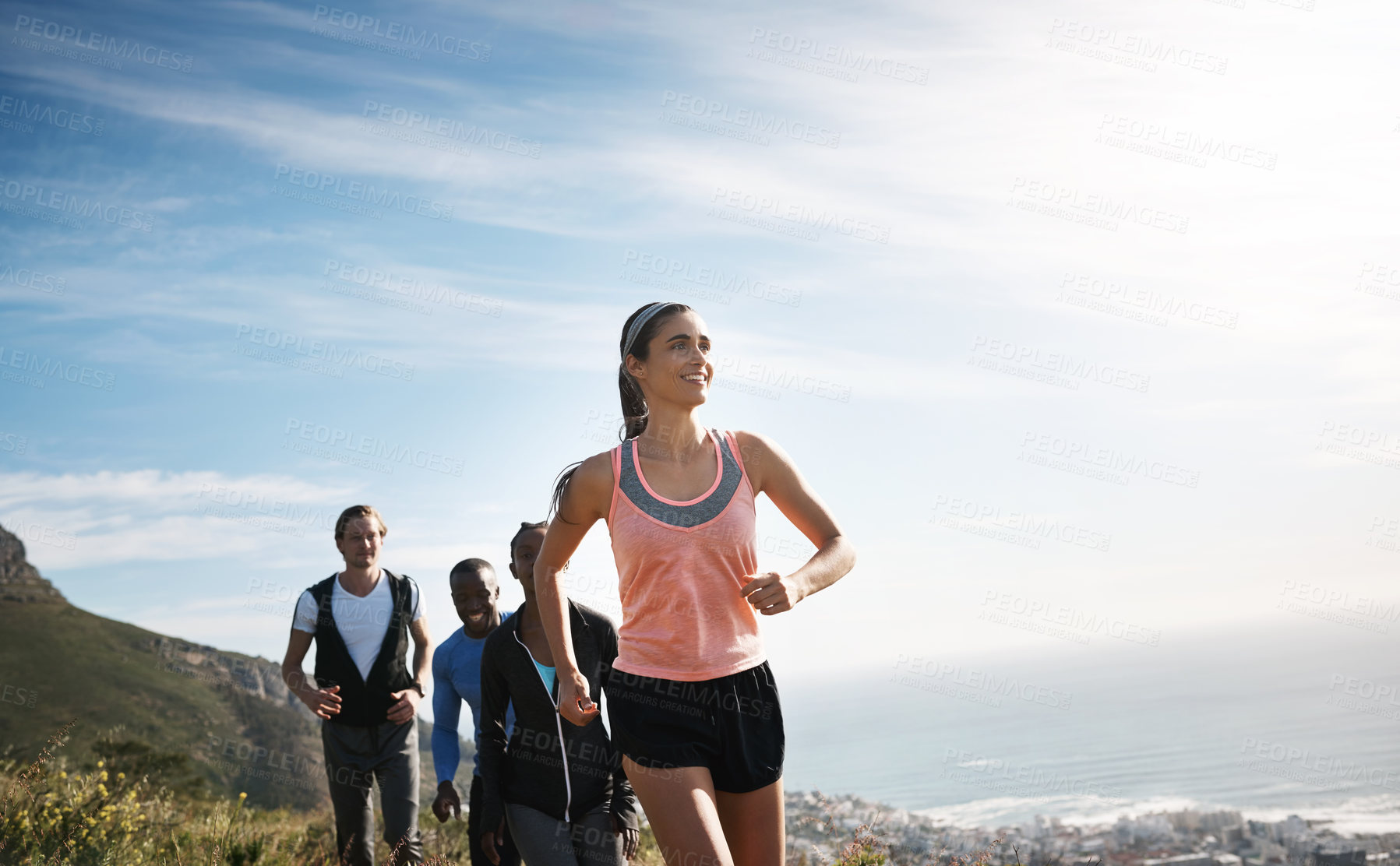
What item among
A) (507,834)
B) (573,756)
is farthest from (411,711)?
(573,756)

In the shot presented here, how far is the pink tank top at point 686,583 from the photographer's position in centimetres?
290

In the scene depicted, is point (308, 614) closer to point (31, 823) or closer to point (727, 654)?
point (31, 823)

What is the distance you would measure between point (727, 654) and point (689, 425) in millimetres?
775

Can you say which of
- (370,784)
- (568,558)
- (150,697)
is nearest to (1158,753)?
(150,697)

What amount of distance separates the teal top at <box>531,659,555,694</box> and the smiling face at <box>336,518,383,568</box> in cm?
252

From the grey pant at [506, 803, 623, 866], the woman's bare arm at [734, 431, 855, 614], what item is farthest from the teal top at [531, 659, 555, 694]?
the woman's bare arm at [734, 431, 855, 614]

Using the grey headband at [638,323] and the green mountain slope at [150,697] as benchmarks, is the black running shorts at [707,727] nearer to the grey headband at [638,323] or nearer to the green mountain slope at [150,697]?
the grey headband at [638,323]

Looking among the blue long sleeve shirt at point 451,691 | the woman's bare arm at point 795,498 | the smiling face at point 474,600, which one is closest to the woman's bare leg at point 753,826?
the woman's bare arm at point 795,498

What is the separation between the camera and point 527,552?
4.88 metres

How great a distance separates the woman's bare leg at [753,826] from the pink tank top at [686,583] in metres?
0.39

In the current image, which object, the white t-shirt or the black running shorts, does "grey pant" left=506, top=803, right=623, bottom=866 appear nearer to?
the black running shorts

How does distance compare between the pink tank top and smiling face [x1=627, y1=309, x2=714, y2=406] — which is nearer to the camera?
the pink tank top

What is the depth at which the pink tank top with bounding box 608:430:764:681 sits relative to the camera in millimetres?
2896

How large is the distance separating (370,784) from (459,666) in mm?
1454
